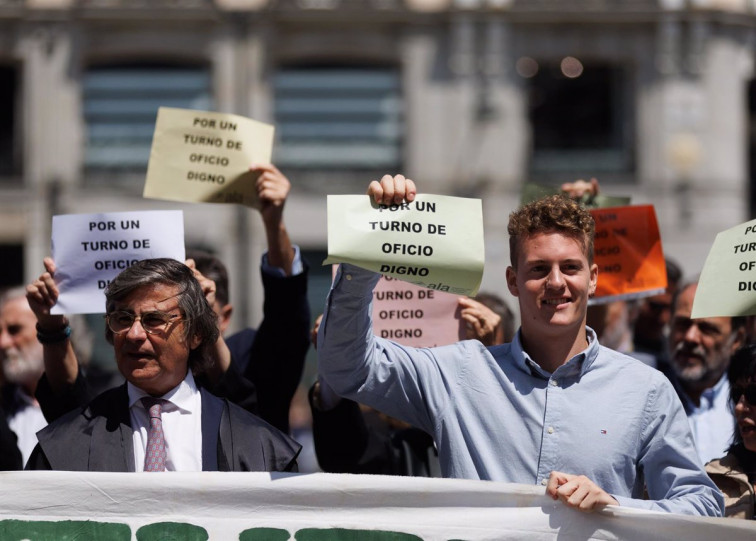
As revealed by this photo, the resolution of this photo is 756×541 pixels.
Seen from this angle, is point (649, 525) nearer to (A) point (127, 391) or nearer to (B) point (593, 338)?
(B) point (593, 338)

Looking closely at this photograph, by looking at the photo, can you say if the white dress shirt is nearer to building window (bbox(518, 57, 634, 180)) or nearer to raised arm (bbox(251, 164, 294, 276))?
raised arm (bbox(251, 164, 294, 276))

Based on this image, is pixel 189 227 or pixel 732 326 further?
pixel 189 227

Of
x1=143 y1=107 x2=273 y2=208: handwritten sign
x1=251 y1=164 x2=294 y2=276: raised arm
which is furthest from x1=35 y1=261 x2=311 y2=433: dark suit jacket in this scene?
x1=143 y1=107 x2=273 y2=208: handwritten sign

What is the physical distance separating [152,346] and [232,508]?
0.47 metres

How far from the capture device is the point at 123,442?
3176 millimetres

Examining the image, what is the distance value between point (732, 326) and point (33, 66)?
13785 mm

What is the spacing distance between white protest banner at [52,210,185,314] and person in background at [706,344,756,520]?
5.76 feet

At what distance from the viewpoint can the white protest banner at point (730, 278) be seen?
343cm

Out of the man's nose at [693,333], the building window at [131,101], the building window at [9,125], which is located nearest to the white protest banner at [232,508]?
the man's nose at [693,333]

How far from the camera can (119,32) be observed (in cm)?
1686

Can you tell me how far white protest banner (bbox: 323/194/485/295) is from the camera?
2.99 metres

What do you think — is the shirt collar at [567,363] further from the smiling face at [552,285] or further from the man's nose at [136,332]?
the man's nose at [136,332]

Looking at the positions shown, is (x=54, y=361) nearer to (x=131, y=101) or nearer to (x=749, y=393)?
(x=749, y=393)

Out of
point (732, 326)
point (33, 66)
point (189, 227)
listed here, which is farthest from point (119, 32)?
point (732, 326)
